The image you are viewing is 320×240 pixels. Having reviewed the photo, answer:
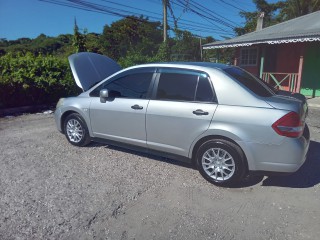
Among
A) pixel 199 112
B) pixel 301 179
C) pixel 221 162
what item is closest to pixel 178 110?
pixel 199 112

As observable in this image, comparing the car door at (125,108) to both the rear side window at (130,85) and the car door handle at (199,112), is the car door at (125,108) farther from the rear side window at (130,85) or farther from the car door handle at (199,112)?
the car door handle at (199,112)

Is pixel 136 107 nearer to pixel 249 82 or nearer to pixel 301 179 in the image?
pixel 249 82

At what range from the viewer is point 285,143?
2.93 metres

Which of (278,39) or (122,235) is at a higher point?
(278,39)

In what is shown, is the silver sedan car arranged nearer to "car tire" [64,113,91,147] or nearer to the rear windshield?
the rear windshield

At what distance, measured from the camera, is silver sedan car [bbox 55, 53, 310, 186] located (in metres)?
3.00

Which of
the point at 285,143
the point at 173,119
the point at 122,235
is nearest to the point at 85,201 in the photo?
the point at 122,235

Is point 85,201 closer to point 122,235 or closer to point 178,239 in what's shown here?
point 122,235

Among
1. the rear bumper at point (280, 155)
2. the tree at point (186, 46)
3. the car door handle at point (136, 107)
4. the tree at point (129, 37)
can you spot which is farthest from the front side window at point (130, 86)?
the tree at point (129, 37)

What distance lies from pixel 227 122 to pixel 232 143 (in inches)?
11.2

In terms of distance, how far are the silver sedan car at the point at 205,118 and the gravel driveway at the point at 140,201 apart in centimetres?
34

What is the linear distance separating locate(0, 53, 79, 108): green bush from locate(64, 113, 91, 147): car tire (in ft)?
14.4

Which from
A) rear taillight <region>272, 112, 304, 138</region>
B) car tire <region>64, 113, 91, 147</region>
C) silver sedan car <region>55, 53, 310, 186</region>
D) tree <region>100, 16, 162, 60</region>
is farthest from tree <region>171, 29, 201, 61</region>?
rear taillight <region>272, 112, 304, 138</region>

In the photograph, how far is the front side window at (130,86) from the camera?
12.8 feet
